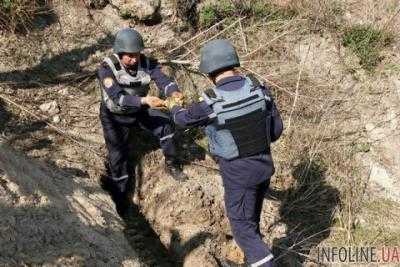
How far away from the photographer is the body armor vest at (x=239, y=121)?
10.9 ft

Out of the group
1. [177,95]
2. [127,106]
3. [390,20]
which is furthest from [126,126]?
[390,20]

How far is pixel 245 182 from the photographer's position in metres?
3.58

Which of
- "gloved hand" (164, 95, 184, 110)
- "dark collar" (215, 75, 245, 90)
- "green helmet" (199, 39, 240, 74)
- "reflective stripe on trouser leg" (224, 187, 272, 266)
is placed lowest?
"reflective stripe on trouser leg" (224, 187, 272, 266)

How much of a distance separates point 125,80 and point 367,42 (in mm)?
3766

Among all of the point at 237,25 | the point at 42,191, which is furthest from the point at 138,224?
the point at 237,25

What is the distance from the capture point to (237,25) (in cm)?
668

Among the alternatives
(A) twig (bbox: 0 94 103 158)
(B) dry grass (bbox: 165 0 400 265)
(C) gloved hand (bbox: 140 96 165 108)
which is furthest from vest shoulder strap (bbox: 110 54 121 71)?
(B) dry grass (bbox: 165 0 400 265)

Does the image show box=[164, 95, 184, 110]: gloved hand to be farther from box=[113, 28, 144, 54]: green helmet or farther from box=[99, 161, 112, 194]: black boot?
box=[99, 161, 112, 194]: black boot

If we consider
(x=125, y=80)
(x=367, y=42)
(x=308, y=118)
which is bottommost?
(x=308, y=118)

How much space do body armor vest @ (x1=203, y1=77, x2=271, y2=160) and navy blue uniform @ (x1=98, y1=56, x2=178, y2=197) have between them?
3.23 ft

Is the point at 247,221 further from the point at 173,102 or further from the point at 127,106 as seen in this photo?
the point at 127,106

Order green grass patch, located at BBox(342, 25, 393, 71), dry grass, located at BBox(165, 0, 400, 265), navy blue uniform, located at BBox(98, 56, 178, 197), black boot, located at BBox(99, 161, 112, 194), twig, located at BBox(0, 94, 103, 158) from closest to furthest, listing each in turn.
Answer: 1. navy blue uniform, located at BBox(98, 56, 178, 197)
2. black boot, located at BBox(99, 161, 112, 194)
3. twig, located at BBox(0, 94, 103, 158)
4. dry grass, located at BBox(165, 0, 400, 265)
5. green grass patch, located at BBox(342, 25, 393, 71)

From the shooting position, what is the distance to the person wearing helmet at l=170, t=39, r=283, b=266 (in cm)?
334

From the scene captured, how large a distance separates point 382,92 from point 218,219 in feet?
10.1
